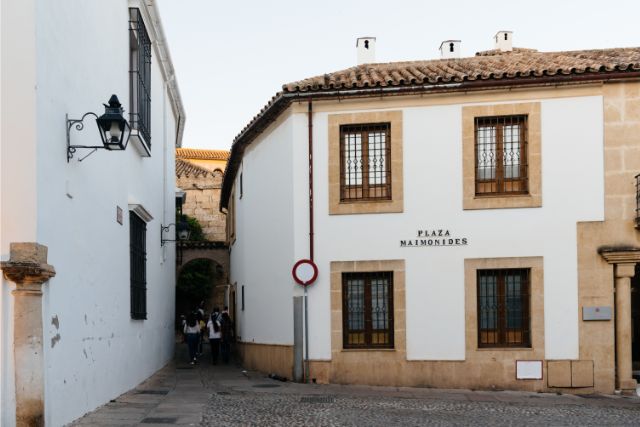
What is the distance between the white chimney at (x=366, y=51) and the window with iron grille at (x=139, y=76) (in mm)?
5590

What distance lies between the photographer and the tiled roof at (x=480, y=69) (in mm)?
15055

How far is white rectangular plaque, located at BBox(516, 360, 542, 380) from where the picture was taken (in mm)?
14984

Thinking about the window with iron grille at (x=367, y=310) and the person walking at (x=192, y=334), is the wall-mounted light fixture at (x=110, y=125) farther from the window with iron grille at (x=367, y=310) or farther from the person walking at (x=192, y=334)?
the person walking at (x=192, y=334)

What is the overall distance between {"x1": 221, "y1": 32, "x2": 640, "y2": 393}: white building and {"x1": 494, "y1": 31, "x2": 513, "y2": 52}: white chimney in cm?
504

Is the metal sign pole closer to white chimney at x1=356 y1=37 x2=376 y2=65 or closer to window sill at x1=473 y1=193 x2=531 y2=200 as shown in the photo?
window sill at x1=473 y1=193 x2=531 y2=200

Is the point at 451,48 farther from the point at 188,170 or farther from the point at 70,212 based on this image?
the point at 188,170

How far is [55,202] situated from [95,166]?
224 centimetres

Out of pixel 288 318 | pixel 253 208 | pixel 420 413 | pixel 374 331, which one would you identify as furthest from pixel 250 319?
pixel 420 413

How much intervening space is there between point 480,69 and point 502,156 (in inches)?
73.9

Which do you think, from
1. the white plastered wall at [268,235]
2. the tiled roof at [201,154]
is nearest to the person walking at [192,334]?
the white plastered wall at [268,235]

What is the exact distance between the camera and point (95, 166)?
35.1 feet

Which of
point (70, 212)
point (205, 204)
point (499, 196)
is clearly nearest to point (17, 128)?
point (70, 212)

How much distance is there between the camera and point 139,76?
14.4 metres

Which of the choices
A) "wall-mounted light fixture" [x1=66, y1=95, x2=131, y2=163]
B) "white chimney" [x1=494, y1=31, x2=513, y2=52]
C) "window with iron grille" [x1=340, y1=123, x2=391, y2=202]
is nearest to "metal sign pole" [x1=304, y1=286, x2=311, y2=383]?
"window with iron grille" [x1=340, y1=123, x2=391, y2=202]
